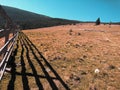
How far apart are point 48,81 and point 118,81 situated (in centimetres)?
299

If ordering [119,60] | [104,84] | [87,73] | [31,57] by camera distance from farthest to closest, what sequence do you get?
[119,60] → [31,57] → [87,73] → [104,84]

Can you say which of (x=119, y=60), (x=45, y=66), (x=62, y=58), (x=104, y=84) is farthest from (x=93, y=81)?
(x=119, y=60)

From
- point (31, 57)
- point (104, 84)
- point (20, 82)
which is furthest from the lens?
point (31, 57)

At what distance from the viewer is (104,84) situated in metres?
8.38

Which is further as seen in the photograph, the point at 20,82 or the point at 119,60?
the point at 119,60

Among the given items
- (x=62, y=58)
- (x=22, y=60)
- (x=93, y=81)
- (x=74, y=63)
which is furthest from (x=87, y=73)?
(x=22, y=60)

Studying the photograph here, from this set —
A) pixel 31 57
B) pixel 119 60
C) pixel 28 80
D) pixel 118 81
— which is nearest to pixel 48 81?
pixel 28 80

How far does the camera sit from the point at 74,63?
11156 millimetres

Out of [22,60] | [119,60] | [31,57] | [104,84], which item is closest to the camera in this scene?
[104,84]

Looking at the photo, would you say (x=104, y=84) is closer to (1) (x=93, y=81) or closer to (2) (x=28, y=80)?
(1) (x=93, y=81)

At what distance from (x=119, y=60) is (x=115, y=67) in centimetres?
193

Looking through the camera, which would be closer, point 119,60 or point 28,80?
point 28,80

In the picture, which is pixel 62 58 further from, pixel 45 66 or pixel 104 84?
pixel 104 84

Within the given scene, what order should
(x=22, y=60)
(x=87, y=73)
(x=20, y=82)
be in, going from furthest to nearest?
1. (x=22, y=60)
2. (x=87, y=73)
3. (x=20, y=82)
